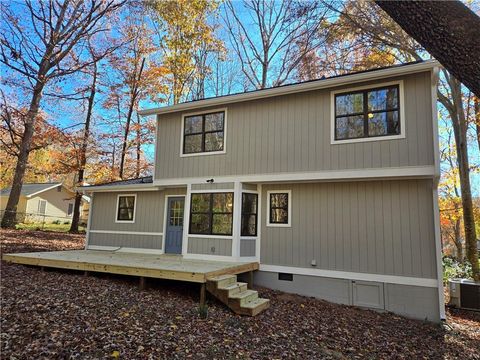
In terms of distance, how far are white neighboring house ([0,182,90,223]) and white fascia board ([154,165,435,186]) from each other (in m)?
21.5

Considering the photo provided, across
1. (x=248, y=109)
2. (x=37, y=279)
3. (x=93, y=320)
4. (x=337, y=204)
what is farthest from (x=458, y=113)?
(x=37, y=279)

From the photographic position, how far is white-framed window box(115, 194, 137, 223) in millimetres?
10945

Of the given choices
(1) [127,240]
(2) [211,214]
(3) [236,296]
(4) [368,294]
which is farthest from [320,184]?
(1) [127,240]

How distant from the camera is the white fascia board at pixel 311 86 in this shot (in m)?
6.91

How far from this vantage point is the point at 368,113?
24.5ft

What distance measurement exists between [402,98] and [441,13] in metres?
5.36

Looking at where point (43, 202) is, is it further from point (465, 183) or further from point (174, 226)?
point (465, 183)

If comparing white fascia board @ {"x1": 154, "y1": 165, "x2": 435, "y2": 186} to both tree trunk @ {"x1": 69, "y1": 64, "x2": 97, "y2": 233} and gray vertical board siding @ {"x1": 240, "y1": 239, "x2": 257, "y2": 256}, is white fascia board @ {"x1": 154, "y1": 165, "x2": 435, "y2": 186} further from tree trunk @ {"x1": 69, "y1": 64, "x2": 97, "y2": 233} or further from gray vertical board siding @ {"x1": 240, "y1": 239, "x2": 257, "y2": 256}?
tree trunk @ {"x1": 69, "y1": 64, "x2": 97, "y2": 233}

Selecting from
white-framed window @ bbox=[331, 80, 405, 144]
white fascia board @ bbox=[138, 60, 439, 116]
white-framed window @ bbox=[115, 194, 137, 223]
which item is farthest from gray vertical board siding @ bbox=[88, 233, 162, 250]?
white-framed window @ bbox=[331, 80, 405, 144]

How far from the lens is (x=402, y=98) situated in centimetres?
720

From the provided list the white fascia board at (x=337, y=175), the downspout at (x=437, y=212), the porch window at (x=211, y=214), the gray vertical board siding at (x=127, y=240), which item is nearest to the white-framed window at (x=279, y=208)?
the white fascia board at (x=337, y=175)

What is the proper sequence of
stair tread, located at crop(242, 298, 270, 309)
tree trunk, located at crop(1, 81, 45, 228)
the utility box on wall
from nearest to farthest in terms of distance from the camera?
stair tread, located at crop(242, 298, 270, 309) < the utility box on wall < tree trunk, located at crop(1, 81, 45, 228)

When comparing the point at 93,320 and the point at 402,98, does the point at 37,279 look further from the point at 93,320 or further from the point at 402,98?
the point at 402,98

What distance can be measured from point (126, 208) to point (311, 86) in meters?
7.36
